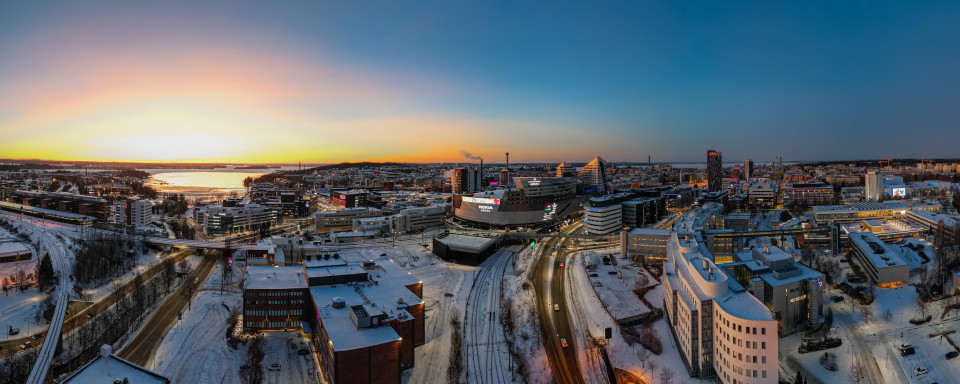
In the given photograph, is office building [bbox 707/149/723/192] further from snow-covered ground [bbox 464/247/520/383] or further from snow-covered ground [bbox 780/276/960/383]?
snow-covered ground [bbox 464/247/520/383]

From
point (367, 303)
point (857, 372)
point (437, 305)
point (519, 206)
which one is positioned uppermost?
point (519, 206)

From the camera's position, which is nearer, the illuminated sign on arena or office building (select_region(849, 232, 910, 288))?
office building (select_region(849, 232, 910, 288))

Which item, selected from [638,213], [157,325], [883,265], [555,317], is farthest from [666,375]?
[638,213]

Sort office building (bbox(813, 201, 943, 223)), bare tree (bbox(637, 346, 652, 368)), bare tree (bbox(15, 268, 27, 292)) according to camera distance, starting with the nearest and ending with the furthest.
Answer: bare tree (bbox(637, 346, 652, 368))
bare tree (bbox(15, 268, 27, 292))
office building (bbox(813, 201, 943, 223))

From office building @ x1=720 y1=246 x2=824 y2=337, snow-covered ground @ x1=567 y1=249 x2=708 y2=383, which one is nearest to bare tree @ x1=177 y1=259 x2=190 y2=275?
snow-covered ground @ x1=567 y1=249 x2=708 y2=383

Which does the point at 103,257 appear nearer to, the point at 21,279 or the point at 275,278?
the point at 21,279

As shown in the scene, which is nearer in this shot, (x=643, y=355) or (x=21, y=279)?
(x=643, y=355)

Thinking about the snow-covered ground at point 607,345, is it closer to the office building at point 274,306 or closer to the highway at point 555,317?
the highway at point 555,317
